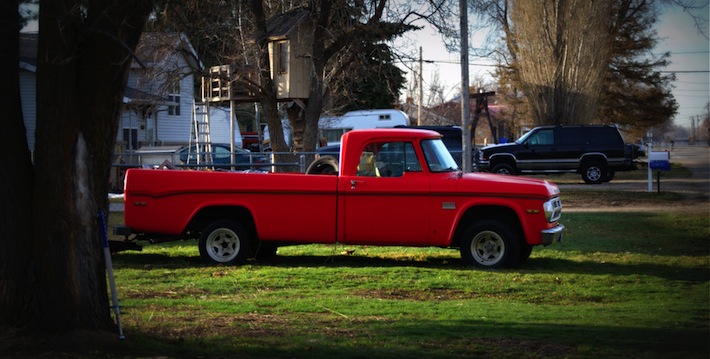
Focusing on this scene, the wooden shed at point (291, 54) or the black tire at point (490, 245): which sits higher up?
the wooden shed at point (291, 54)

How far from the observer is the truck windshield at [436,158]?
13234mm

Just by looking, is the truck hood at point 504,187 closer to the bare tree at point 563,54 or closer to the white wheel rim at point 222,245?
the white wheel rim at point 222,245

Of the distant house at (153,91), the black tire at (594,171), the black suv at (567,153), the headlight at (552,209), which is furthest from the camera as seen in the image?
the black tire at (594,171)

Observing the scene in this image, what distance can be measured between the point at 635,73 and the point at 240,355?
53.2 m

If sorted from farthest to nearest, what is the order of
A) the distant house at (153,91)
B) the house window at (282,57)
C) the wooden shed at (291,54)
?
the house window at (282,57) < the wooden shed at (291,54) < the distant house at (153,91)

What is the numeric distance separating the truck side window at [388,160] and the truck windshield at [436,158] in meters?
0.18

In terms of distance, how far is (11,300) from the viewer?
771cm

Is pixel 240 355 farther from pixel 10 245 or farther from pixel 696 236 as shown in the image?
pixel 696 236

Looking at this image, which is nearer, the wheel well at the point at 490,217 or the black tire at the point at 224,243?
the wheel well at the point at 490,217

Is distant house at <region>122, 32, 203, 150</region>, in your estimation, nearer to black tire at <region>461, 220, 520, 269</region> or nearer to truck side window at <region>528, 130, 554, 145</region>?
truck side window at <region>528, 130, 554, 145</region>

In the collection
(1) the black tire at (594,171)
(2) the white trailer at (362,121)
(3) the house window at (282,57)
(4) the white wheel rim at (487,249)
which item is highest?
(3) the house window at (282,57)

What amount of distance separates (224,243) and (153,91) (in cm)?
2234

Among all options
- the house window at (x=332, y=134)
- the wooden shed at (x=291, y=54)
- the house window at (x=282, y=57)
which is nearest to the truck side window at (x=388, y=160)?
the wooden shed at (x=291, y=54)

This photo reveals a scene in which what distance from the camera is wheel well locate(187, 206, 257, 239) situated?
13.4 metres
